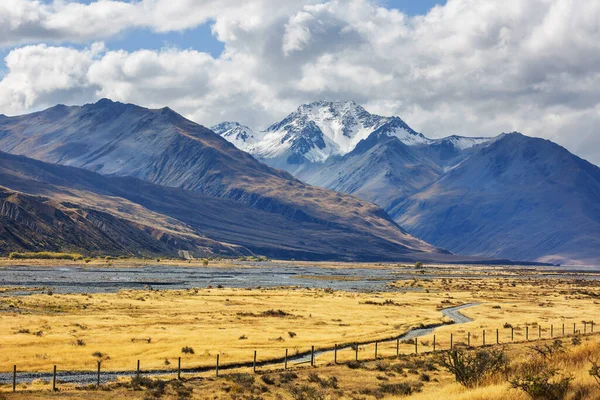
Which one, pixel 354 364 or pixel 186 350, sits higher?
pixel 354 364

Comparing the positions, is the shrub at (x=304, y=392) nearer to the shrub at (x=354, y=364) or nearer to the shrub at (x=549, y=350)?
the shrub at (x=354, y=364)

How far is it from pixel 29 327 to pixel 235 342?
20.2 metres

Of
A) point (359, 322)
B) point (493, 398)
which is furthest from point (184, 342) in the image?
point (493, 398)

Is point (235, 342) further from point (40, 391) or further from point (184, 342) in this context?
point (40, 391)

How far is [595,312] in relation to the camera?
360 ft

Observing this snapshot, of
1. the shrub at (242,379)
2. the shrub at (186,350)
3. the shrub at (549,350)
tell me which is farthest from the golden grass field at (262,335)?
the shrub at (549,350)

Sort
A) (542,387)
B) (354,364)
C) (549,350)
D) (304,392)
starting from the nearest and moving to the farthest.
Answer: (542,387) < (549,350) < (304,392) < (354,364)

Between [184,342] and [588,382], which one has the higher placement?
[588,382]

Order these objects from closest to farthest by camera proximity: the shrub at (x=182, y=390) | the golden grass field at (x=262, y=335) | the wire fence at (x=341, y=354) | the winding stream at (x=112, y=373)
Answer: the shrub at (x=182, y=390), the golden grass field at (x=262, y=335), the winding stream at (x=112, y=373), the wire fence at (x=341, y=354)

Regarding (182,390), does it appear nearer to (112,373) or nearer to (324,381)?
(324,381)

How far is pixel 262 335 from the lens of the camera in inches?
2879

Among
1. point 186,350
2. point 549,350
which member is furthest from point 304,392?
point 186,350

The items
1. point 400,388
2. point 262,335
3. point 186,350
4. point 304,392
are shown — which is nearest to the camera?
point 400,388

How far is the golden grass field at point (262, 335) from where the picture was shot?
43875mm
